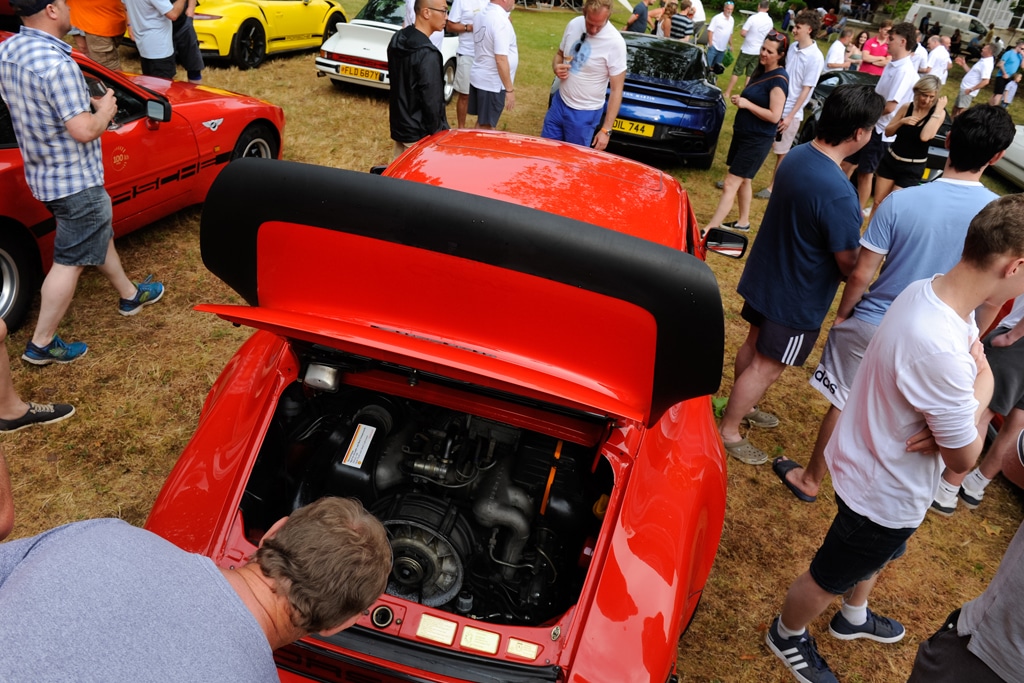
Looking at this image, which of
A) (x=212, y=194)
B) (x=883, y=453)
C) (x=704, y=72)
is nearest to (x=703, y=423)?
(x=883, y=453)

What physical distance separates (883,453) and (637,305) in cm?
113

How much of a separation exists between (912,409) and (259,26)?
388 inches

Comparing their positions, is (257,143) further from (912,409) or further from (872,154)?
(872,154)

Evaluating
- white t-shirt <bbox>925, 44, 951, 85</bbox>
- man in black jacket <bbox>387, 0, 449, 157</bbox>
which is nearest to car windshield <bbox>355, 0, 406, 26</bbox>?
man in black jacket <bbox>387, 0, 449, 157</bbox>

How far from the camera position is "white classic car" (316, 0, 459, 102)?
27.5 ft

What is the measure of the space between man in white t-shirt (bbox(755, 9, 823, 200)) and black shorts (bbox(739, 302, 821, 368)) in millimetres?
3791

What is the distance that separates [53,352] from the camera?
3789mm

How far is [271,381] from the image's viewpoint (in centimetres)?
233

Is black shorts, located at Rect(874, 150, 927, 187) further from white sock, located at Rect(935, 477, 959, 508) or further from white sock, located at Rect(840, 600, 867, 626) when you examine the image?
white sock, located at Rect(840, 600, 867, 626)

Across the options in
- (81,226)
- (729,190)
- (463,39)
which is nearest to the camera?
(81,226)

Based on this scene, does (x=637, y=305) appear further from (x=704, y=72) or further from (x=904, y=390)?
(x=704, y=72)

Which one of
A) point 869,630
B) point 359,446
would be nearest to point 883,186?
point 869,630

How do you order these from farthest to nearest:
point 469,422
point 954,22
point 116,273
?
1. point 954,22
2. point 116,273
3. point 469,422

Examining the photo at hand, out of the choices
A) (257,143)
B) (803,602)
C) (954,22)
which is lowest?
(803,602)
